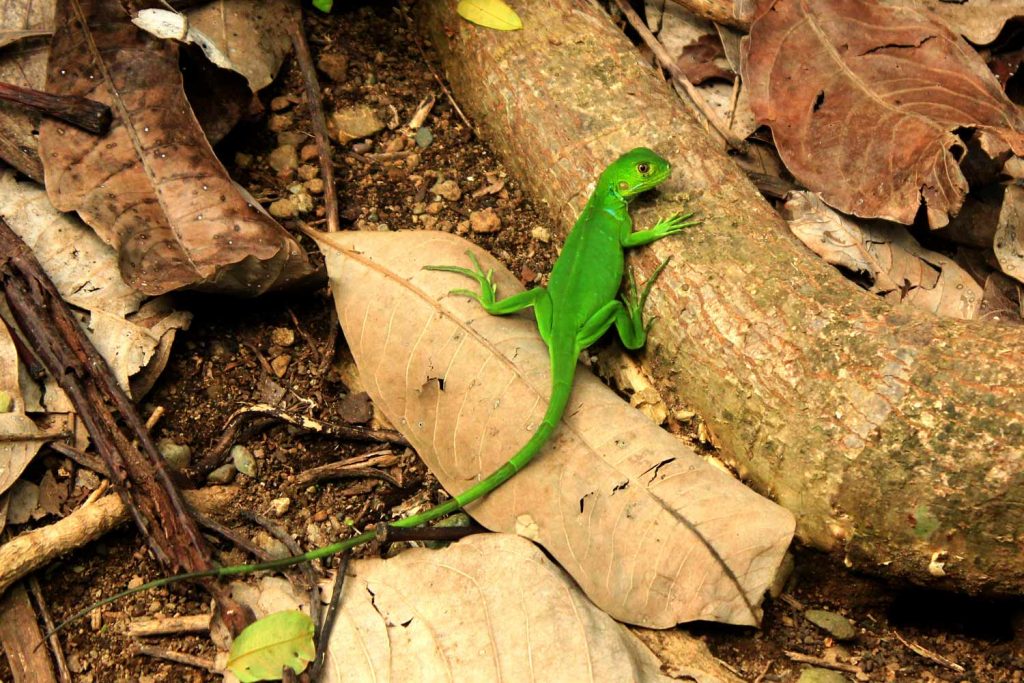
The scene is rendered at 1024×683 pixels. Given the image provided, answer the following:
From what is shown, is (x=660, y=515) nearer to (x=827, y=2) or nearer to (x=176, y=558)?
(x=176, y=558)

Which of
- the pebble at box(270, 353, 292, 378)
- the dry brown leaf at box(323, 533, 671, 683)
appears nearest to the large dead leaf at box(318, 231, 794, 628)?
the dry brown leaf at box(323, 533, 671, 683)

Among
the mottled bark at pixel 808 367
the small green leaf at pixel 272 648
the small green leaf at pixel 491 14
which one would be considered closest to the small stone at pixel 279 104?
the small green leaf at pixel 491 14

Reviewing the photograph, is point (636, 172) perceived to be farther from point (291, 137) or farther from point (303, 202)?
point (291, 137)

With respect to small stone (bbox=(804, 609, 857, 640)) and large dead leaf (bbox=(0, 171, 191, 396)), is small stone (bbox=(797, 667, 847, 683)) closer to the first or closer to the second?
small stone (bbox=(804, 609, 857, 640))

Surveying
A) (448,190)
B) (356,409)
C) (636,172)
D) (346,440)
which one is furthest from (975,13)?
(346,440)

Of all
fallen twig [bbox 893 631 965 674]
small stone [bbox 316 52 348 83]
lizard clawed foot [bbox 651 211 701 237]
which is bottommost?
fallen twig [bbox 893 631 965 674]

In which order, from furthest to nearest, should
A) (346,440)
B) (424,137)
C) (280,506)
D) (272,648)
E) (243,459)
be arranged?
(424,137) < (346,440) < (243,459) < (280,506) < (272,648)

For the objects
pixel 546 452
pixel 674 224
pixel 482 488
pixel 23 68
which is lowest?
pixel 482 488
